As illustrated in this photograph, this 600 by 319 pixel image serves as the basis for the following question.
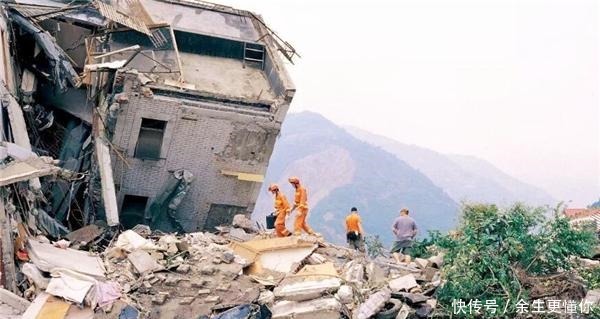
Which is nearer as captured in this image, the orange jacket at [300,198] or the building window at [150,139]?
the orange jacket at [300,198]

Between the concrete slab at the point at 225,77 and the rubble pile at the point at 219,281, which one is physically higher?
the concrete slab at the point at 225,77

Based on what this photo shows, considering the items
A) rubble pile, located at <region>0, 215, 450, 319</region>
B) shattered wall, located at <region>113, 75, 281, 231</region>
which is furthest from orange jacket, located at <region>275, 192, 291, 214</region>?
shattered wall, located at <region>113, 75, 281, 231</region>

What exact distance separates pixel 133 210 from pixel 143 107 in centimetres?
219

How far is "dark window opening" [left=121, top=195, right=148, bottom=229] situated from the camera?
14938 millimetres

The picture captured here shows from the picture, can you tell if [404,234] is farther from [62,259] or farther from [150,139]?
[62,259]

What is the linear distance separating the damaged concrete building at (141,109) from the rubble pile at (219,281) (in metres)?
3.19

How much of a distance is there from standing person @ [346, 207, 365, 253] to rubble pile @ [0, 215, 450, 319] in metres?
1.13

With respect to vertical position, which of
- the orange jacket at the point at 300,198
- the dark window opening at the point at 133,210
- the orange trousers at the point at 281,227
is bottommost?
the dark window opening at the point at 133,210

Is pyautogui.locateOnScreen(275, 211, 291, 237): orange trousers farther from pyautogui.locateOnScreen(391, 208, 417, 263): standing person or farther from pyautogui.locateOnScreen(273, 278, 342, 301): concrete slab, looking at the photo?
pyautogui.locateOnScreen(273, 278, 342, 301): concrete slab

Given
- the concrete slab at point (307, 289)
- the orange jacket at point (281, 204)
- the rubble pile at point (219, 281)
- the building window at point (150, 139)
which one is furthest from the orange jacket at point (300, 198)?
the building window at point (150, 139)

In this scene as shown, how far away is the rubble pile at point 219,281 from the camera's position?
9.72 metres

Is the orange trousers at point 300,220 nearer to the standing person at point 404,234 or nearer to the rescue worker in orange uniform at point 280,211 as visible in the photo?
the rescue worker in orange uniform at point 280,211

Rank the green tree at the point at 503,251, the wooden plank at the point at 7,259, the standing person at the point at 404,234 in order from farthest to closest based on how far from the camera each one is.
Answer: the standing person at the point at 404,234 < the green tree at the point at 503,251 < the wooden plank at the point at 7,259

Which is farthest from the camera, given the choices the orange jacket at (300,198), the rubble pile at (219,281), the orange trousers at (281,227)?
the orange trousers at (281,227)
